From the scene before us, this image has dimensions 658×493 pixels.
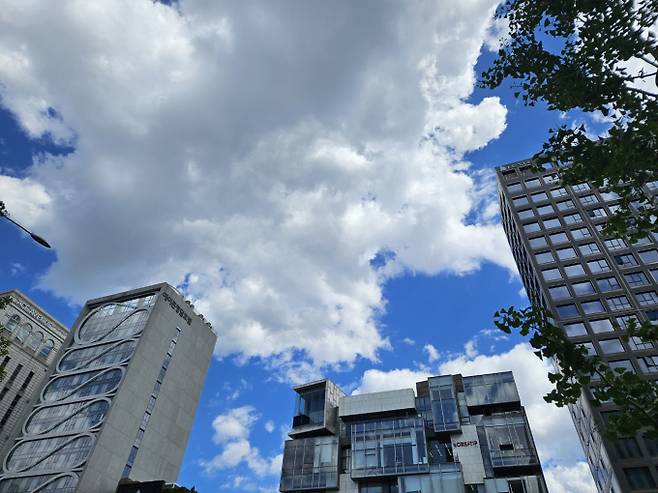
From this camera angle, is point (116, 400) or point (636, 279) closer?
point (636, 279)

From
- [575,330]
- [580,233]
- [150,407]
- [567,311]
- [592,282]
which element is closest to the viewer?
[575,330]

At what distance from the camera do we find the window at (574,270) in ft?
204

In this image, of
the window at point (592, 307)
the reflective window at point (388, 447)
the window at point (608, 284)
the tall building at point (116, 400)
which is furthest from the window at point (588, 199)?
the tall building at point (116, 400)

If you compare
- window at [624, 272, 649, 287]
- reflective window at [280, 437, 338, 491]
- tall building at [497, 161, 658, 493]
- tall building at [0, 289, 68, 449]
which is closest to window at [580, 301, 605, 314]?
tall building at [497, 161, 658, 493]

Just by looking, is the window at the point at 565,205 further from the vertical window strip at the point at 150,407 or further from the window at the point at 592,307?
the vertical window strip at the point at 150,407

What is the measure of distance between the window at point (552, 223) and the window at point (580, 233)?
105 inches

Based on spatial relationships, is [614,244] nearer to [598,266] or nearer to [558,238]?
[598,266]

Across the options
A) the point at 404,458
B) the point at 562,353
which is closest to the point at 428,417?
the point at 404,458

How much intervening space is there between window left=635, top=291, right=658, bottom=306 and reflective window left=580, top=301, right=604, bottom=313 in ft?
14.5

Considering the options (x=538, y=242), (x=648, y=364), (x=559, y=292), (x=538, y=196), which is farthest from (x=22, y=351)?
(x=648, y=364)

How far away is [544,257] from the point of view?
66.1m

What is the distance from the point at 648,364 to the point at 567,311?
35.2 ft

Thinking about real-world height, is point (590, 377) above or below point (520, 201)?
below

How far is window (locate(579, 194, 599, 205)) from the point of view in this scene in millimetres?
69512
